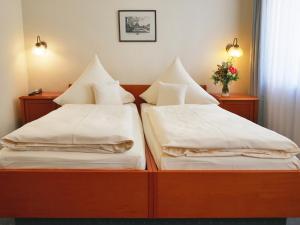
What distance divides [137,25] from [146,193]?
2697mm

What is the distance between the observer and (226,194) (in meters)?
1.75

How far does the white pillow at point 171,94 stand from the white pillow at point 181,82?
137mm

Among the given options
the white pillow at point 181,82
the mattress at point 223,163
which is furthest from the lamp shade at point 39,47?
the mattress at point 223,163

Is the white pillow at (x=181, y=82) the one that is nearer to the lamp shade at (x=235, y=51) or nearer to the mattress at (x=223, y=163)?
the lamp shade at (x=235, y=51)

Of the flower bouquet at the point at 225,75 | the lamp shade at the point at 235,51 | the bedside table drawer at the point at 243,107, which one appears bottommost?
the bedside table drawer at the point at 243,107

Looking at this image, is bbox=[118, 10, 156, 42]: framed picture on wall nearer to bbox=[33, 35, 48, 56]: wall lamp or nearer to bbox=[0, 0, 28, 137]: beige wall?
bbox=[33, 35, 48, 56]: wall lamp

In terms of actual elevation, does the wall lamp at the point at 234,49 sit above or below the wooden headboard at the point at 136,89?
above

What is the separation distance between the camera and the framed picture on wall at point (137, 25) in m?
3.82

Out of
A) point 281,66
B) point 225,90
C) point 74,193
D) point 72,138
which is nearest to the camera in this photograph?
point 74,193

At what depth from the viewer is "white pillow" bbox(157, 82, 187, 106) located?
3332mm

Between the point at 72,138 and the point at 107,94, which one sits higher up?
the point at 107,94

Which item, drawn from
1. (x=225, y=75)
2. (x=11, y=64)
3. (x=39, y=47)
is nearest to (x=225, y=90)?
(x=225, y=75)

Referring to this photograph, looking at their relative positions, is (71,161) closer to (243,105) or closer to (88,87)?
(88,87)

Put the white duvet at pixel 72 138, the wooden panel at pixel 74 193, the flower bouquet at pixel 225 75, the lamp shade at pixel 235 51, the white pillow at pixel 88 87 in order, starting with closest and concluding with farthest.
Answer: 1. the wooden panel at pixel 74 193
2. the white duvet at pixel 72 138
3. the white pillow at pixel 88 87
4. the flower bouquet at pixel 225 75
5. the lamp shade at pixel 235 51
